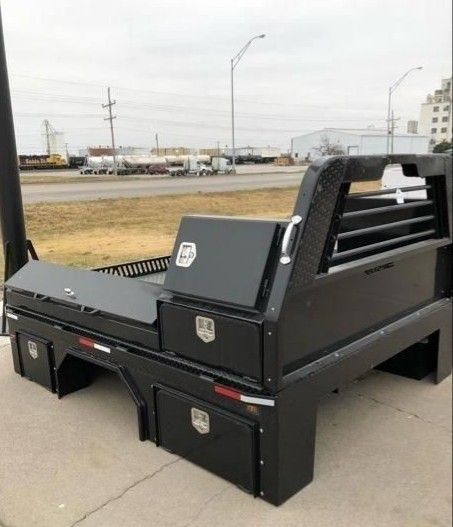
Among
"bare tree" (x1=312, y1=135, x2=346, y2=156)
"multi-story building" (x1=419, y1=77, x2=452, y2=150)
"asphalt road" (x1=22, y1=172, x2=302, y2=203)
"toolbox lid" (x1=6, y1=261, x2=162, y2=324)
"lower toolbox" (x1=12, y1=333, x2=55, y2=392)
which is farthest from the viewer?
"asphalt road" (x1=22, y1=172, x2=302, y2=203)

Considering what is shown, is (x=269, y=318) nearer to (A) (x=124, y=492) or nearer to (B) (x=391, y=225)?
(B) (x=391, y=225)

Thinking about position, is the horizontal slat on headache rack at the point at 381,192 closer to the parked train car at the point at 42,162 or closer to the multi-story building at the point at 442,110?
the multi-story building at the point at 442,110

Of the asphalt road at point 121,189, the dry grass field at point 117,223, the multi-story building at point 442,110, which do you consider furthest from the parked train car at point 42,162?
the multi-story building at point 442,110

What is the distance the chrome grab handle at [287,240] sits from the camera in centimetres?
198

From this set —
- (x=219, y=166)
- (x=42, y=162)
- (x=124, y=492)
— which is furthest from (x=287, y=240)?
(x=42, y=162)

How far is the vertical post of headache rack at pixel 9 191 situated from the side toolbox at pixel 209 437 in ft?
8.88

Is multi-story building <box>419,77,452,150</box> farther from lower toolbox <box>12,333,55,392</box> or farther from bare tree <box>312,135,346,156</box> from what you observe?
lower toolbox <box>12,333,55,392</box>

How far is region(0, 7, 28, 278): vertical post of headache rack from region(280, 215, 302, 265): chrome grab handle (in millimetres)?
3349

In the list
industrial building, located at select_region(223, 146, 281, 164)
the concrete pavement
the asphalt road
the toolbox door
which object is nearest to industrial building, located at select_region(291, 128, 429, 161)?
the toolbox door

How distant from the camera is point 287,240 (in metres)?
1.98

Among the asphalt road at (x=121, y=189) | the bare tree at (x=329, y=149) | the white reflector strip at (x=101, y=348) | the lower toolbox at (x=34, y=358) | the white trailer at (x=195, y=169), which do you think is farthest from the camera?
the white trailer at (x=195, y=169)

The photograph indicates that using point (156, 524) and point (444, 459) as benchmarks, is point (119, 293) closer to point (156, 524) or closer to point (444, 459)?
point (156, 524)

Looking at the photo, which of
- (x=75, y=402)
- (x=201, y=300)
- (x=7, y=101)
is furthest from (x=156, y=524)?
(x=7, y=101)

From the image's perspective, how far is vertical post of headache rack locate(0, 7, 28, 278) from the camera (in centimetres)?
442
